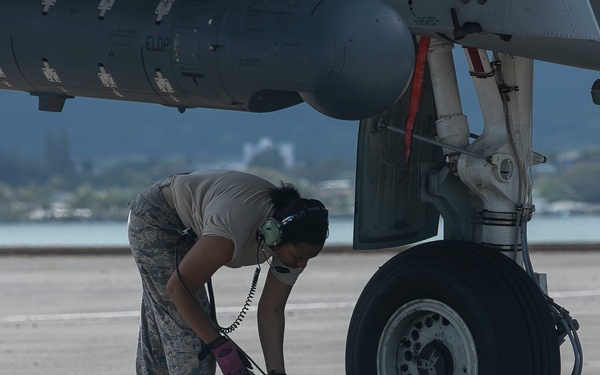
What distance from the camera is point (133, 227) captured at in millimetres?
6609

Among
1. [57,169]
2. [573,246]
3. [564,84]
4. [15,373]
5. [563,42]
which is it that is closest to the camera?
[563,42]

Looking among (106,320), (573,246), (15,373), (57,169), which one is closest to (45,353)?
(15,373)

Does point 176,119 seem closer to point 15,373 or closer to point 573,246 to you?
point 573,246

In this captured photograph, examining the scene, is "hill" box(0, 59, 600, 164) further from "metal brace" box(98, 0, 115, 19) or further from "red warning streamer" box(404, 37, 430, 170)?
"red warning streamer" box(404, 37, 430, 170)

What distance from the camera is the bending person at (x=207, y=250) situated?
5.98 metres

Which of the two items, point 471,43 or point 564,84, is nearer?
point 471,43

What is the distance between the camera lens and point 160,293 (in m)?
6.51

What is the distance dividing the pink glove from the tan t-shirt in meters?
0.38

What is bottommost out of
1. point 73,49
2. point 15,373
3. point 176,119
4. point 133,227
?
point 15,373

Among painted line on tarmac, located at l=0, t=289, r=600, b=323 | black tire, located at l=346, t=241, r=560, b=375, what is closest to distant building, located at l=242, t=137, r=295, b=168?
painted line on tarmac, located at l=0, t=289, r=600, b=323

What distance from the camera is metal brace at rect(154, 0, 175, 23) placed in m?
5.96

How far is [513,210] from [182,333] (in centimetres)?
170

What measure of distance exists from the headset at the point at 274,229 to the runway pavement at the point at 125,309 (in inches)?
116

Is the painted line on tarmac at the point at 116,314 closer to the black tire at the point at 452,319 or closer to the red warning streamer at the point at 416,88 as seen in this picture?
the black tire at the point at 452,319
